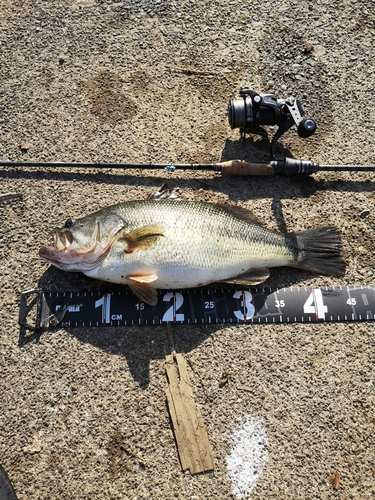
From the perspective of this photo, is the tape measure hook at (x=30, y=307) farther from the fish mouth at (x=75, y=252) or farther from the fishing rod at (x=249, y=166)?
the fishing rod at (x=249, y=166)

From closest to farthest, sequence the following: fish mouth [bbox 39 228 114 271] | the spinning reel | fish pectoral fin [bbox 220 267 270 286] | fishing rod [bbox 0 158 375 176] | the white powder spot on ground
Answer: the white powder spot on ground, fish mouth [bbox 39 228 114 271], fish pectoral fin [bbox 220 267 270 286], the spinning reel, fishing rod [bbox 0 158 375 176]

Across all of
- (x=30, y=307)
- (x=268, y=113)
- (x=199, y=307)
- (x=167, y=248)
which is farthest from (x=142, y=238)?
(x=268, y=113)

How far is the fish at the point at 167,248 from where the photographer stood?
2.98 metres

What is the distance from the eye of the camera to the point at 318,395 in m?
3.03

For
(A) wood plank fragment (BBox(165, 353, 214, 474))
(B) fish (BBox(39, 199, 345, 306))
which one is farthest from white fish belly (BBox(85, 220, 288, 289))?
(A) wood plank fragment (BBox(165, 353, 214, 474))

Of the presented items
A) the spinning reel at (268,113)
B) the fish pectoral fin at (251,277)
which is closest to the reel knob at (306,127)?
the spinning reel at (268,113)

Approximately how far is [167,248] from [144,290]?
1.25ft

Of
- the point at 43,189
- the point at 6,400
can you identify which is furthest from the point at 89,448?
the point at 43,189

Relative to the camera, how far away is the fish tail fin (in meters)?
3.21

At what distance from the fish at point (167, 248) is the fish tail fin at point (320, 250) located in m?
0.06

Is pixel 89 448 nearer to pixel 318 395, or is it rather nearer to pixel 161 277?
pixel 161 277

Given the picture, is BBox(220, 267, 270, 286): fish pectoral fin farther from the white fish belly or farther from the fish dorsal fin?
the fish dorsal fin

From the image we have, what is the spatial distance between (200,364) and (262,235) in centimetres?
116

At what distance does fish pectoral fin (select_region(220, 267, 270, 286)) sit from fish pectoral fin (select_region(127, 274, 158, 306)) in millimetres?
571
